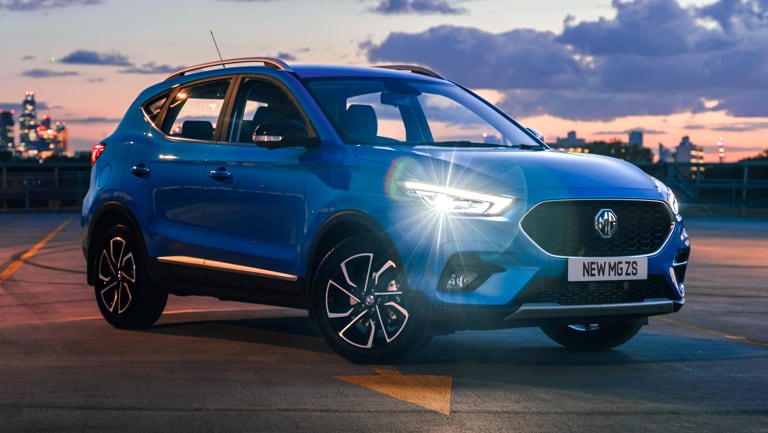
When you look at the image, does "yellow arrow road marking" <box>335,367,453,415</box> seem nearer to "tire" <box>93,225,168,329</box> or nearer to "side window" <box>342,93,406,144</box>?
"side window" <box>342,93,406,144</box>

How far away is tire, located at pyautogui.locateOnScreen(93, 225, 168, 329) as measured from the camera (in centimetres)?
988

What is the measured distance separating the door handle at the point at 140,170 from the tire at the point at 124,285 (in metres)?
0.45

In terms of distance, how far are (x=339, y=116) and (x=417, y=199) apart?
1281mm

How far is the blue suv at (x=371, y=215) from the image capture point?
24.7 ft

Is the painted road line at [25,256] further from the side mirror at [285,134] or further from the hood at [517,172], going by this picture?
the hood at [517,172]

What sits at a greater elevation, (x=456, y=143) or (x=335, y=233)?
(x=456, y=143)

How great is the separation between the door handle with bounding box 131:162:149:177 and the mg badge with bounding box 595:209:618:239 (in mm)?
3556

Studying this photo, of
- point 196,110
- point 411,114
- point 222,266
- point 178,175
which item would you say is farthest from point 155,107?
point 411,114

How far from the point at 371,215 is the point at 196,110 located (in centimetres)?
238

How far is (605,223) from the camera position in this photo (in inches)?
307

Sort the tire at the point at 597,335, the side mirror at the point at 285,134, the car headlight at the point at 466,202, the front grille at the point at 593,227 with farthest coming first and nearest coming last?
the tire at the point at 597,335 → the side mirror at the point at 285,134 → the front grille at the point at 593,227 → the car headlight at the point at 466,202

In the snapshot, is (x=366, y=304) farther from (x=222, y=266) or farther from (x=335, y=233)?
(x=222, y=266)

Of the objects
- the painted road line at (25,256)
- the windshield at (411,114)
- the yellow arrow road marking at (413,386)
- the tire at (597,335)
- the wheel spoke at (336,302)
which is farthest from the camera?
the painted road line at (25,256)

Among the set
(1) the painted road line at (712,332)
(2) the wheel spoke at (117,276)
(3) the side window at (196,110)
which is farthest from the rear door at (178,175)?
(1) the painted road line at (712,332)
